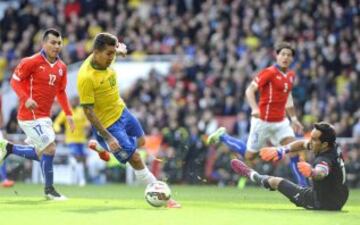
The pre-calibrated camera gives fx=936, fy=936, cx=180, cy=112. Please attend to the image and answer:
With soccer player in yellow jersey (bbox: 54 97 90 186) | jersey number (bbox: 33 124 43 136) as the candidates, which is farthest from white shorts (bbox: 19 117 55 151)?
soccer player in yellow jersey (bbox: 54 97 90 186)

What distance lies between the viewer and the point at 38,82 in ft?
47.5

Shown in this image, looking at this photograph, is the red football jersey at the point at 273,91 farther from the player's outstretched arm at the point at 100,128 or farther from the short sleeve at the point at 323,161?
the player's outstretched arm at the point at 100,128

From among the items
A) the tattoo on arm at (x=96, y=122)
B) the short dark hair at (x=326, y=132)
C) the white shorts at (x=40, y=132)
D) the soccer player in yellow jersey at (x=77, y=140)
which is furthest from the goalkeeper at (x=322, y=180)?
the soccer player in yellow jersey at (x=77, y=140)

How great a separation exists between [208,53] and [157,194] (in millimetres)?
14259

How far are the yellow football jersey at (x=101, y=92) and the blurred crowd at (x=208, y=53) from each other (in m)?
9.21

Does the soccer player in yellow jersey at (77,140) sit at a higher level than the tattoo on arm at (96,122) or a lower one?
lower

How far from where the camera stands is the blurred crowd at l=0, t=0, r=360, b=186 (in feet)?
73.8

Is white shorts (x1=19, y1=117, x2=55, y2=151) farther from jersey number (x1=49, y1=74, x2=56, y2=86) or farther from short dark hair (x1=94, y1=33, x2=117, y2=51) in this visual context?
short dark hair (x1=94, y1=33, x2=117, y2=51)

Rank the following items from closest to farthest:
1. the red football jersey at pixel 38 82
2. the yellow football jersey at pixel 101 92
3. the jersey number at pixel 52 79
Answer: the yellow football jersey at pixel 101 92, the red football jersey at pixel 38 82, the jersey number at pixel 52 79

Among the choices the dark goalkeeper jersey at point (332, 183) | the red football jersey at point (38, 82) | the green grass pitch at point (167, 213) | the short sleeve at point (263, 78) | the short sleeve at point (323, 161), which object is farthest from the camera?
the short sleeve at point (263, 78)

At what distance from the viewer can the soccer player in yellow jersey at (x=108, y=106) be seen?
12.3m

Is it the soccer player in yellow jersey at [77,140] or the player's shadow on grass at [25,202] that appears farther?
the soccer player in yellow jersey at [77,140]

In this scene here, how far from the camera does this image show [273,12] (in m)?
26.5

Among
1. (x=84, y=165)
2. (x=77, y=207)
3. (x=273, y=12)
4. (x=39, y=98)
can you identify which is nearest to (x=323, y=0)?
(x=273, y=12)
